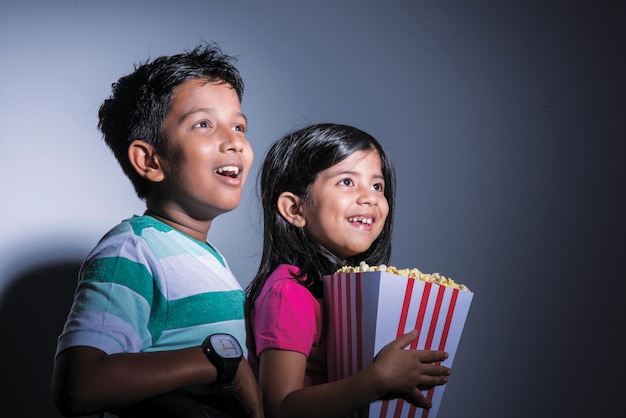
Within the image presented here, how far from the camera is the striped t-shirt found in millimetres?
1028

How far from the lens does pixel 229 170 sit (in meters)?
1.30

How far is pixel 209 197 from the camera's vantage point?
1269mm

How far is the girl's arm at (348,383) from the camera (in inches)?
47.0

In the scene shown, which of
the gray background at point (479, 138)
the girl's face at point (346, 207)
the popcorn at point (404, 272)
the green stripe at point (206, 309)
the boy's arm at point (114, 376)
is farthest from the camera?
the gray background at point (479, 138)

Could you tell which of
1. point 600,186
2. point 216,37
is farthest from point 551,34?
point 216,37

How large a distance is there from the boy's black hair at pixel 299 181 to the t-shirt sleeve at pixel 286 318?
0.09m

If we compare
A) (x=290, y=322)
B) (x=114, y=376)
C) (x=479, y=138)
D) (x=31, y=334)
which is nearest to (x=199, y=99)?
(x=290, y=322)

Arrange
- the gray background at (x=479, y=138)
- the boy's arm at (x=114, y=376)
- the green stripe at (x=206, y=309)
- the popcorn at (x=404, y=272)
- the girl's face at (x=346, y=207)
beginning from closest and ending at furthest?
the boy's arm at (x=114, y=376) → the green stripe at (x=206, y=309) → the popcorn at (x=404, y=272) → the girl's face at (x=346, y=207) → the gray background at (x=479, y=138)

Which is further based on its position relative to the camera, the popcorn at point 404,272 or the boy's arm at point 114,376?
the popcorn at point 404,272

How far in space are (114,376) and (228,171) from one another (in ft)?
1.49

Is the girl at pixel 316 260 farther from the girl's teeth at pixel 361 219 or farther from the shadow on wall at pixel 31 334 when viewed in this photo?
the shadow on wall at pixel 31 334

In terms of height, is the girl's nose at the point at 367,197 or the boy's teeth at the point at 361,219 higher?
the girl's nose at the point at 367,197

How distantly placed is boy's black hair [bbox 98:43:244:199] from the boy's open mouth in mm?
110

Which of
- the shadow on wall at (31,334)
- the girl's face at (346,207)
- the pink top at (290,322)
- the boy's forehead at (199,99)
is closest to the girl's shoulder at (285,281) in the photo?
the pink top at (290,322)
